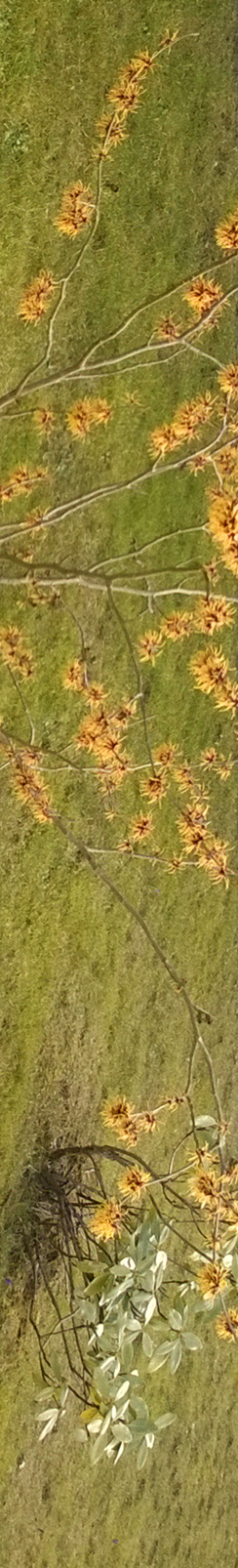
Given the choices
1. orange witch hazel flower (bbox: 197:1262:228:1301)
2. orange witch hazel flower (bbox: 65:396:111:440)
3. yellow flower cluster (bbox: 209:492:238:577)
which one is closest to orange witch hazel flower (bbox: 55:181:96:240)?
orange witch hazel flower (bbox: 65:396:111:440)

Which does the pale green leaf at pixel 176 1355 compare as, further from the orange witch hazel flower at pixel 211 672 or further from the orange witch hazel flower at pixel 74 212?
the orange witch hazel flower at pixel 74 212

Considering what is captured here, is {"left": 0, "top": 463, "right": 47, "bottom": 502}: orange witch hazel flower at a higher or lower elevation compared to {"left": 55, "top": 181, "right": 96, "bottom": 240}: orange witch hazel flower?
lower

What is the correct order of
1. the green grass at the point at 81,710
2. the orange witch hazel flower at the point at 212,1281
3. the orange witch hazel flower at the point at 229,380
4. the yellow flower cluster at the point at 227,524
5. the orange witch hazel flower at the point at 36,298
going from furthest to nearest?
the green grass at the point at 81,710 < the orange witch hazel flower at the point at 36,298 < the orange witch hazel flower at the point at 212,1281 < the orange witch hazel flower at the point at 229,380 < the yellow flower cluster at the point at 227,524

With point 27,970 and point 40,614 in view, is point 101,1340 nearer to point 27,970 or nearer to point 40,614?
point 27,970

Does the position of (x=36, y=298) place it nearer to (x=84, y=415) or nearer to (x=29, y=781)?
(x=84, y=415)

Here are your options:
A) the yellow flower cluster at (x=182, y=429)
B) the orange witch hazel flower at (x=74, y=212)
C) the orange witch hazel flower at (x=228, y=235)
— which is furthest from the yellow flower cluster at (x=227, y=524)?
the orange witch hazel flower at (x=74, y=212)

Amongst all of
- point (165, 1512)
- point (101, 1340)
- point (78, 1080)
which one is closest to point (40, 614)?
point (78, 1080)

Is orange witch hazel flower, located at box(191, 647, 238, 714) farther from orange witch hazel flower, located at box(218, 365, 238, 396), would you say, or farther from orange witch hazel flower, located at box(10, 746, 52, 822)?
orange witch hazel flower, located at box(10, 746, 52, 822)

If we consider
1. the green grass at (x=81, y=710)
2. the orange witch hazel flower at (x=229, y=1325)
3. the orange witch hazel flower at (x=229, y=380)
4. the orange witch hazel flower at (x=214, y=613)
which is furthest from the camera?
the green grass at (x=81, y=710)

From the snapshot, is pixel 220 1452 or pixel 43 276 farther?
pixel 220 1452
